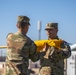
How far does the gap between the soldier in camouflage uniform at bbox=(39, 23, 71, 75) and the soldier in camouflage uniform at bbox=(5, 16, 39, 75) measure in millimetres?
505

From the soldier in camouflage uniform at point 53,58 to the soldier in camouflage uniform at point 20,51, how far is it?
0.50 metres

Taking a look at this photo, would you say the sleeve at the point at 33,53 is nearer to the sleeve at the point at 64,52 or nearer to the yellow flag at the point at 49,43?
the yellow flag at the point at 49,43

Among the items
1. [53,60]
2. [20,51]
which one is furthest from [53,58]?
[20,51]

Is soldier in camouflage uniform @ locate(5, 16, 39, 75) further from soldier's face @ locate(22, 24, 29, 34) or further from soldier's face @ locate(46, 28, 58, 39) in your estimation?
soldier's face @ locate(46, 28, 58, 39)

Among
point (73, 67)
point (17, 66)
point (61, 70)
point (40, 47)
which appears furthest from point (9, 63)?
point (73, 67)

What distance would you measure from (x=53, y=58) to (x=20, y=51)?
0.86 metres

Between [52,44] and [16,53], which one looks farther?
[52,44]

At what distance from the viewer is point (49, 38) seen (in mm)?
6203

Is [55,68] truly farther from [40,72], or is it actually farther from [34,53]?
[34,53]

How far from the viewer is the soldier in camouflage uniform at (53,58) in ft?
19.4

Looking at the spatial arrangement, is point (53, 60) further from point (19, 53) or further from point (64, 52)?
point (19, 53)

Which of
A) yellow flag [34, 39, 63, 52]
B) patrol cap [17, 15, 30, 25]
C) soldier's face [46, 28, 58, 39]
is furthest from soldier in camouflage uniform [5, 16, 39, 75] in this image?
soldier's face [46, 28, 58, 39]

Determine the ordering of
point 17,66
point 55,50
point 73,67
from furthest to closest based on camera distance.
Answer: point 73,67, point 55,50, point 17,66

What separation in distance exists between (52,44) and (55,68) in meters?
0.41
